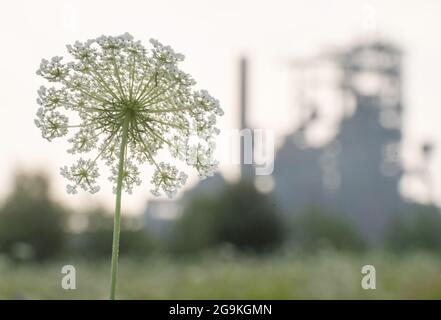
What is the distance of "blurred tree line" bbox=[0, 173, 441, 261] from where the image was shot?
64.2ft

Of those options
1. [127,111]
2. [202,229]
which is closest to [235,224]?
[202,229]

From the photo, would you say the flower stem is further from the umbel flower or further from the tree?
the tree

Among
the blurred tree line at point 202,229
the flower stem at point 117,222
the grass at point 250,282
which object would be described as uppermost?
the blurred tree line at point 202,229

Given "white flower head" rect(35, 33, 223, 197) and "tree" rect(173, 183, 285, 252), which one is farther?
"tree" rect(173, 183, 285, 252)

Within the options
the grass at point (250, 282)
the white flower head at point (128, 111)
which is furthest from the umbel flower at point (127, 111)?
the grass at point (250, 282)

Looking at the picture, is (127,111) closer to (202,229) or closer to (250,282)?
(250,282)

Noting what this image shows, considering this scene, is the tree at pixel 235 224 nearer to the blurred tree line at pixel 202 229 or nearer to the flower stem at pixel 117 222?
the blurred tree line at pixel 202 229

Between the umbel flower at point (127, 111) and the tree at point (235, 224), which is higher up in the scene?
the tree at point (235, 224)

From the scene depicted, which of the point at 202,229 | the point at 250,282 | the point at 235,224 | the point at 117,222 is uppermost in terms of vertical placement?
the point at 235,224

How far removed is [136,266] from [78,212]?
325 centimetres

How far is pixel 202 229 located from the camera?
22.2 metres

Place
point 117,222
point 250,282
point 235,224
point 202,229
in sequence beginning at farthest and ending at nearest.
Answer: point 202,229 < point 235,224 < point 250,282 < point 117,222

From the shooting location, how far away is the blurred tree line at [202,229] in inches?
771

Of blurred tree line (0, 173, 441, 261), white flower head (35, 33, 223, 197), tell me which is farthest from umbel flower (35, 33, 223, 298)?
blurred tree line (0, 173, 441, 261)
